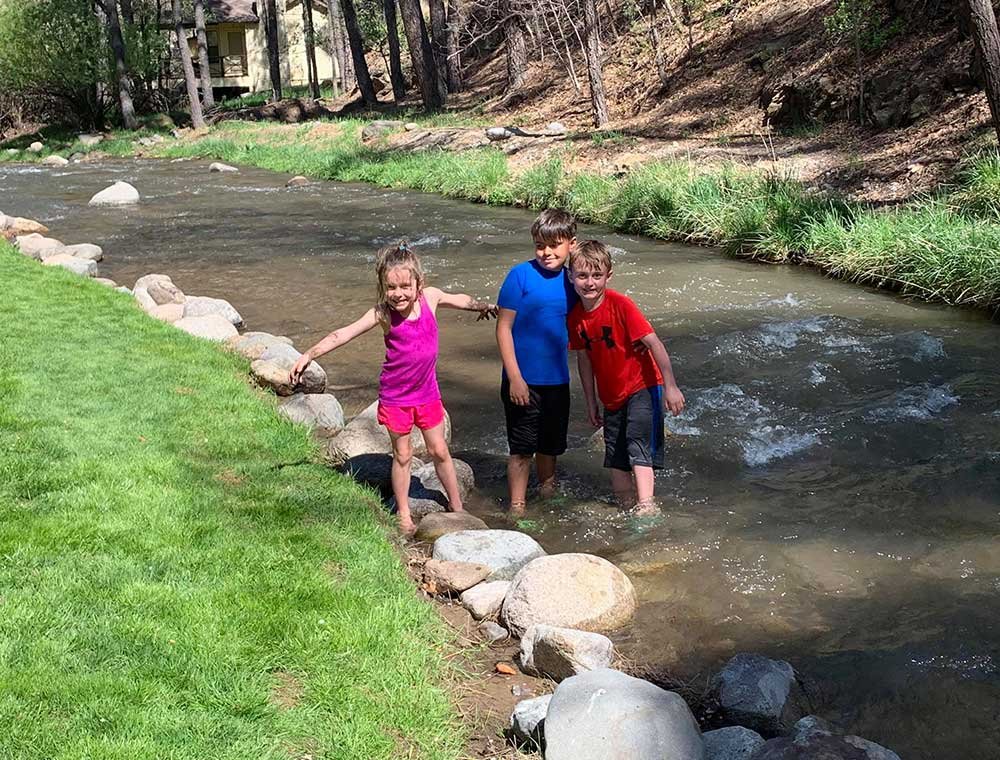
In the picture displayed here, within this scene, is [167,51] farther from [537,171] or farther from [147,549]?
[147,549]

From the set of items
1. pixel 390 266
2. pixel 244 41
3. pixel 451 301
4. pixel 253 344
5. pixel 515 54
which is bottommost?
pixel 253 344

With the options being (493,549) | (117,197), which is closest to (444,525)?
(493,549)

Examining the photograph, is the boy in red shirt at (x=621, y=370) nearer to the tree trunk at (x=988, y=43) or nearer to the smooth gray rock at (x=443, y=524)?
the smooth gray rock at (x=443, y=524)

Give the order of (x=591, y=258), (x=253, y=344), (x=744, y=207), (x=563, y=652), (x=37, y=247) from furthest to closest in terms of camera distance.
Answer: (x=37, y=247), (x=744, y=207), (x=253, y=344), (x=591, y=258), (x=563, y=652)

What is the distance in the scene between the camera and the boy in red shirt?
189 inches

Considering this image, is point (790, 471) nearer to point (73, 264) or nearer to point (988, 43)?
point (988, 43)

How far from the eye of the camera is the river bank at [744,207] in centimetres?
930

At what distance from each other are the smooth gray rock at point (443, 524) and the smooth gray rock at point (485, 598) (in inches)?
23.7

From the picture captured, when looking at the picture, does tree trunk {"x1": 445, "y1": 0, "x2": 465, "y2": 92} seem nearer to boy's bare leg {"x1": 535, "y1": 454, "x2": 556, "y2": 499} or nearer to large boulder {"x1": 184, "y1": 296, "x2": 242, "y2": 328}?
large boulder {"x1": 184, "y1": 296, "x2": 242, "y2": 328}

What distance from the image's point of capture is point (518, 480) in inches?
209

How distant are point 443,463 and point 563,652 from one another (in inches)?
63.4

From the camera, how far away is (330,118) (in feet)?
105

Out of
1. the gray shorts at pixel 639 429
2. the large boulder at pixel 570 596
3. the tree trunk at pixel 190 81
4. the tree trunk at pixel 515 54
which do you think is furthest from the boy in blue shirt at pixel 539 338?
the tree trunk at pixel 190 81

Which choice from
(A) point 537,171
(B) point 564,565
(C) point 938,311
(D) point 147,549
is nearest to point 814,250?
(C) point 938,311
